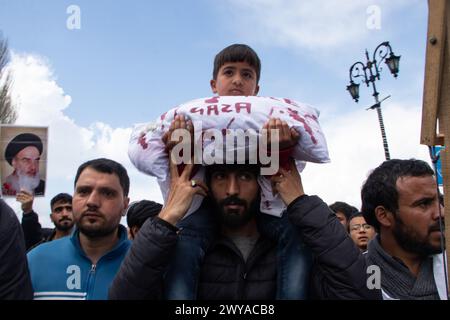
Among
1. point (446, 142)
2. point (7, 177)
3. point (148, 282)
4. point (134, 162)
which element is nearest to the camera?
point (446, 142)

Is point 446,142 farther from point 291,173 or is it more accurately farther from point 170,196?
point 170,196

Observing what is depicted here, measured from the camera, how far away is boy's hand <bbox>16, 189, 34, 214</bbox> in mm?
4285

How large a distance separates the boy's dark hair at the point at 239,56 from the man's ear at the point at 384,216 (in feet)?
3.80

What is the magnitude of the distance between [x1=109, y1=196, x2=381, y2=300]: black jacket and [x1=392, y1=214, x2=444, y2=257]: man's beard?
420mm

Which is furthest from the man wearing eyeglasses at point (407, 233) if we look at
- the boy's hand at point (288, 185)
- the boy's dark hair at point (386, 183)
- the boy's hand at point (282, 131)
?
the boy's hand at point (282, 131)

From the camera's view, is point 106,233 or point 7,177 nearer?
point 106,233

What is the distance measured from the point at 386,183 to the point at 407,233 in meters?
0.27

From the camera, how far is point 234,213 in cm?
201

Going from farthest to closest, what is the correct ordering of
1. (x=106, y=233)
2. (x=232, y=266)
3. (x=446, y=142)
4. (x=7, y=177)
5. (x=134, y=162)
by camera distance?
(x=7, y=177)
(x=106, y=233)
(x=134, y=162)
(x=232, y=266)
(x=446, y=142)

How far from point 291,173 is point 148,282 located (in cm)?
76

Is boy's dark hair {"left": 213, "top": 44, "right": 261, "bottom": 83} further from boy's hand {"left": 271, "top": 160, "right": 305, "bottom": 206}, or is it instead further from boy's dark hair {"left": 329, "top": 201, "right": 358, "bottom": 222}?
boy's dark hair {"left": 329, "top": 201, "right": 358, "bottom": 222}

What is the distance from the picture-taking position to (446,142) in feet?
5.62

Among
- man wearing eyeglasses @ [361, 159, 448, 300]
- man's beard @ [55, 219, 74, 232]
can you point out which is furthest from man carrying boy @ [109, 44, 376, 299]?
man's beard @ [55, 219, 74, 232]

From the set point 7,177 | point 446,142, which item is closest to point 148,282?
point 446,142
